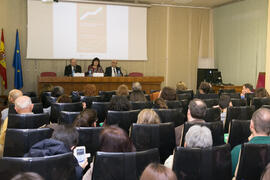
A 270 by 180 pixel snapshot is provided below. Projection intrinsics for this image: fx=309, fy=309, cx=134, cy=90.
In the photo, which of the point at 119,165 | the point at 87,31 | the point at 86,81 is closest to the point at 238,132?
the point at 119,165

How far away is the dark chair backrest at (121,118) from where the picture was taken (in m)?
3.80

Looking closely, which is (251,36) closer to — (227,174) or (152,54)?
(152,54)

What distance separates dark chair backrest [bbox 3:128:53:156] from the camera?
2.76m

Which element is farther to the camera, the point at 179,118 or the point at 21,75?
the point at 21,75

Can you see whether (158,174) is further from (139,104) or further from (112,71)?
(112,71)

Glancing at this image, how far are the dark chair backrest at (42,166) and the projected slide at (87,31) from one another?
8707 mm

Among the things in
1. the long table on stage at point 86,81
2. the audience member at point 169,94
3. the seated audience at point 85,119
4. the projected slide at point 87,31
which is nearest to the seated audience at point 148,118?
the seated audience at point 85,119

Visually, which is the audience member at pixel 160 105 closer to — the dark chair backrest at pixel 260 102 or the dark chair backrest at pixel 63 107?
the dark chair backrest at pixel 63 107

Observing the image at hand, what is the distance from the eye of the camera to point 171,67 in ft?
40.1

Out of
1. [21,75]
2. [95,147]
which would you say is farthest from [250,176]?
[21,75]

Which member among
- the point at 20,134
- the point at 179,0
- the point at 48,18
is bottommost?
the point at 20,134

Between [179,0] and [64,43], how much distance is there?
4.38 m

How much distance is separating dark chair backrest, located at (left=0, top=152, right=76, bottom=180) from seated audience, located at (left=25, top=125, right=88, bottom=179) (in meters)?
0.14

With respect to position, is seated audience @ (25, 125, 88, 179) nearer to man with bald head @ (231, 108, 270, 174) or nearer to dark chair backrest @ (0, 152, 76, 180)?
dark chair backrest @ (0, 152, 76, 180)
